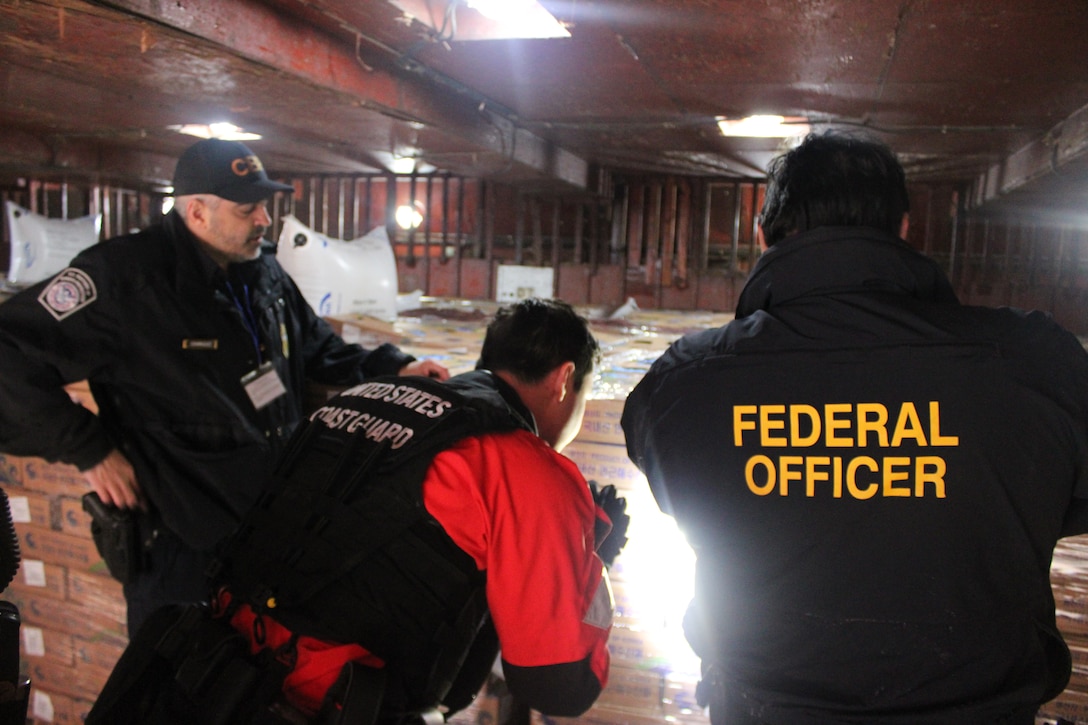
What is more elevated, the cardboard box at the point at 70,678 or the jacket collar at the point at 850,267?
the jacket collar at the point at 850,267

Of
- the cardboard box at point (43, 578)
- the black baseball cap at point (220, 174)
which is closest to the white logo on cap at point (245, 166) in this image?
the black baseball cap at point (220, 174)

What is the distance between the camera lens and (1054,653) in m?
1.14

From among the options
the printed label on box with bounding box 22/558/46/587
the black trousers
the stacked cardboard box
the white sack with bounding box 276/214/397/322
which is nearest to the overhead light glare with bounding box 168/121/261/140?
the white sack with bounding box 276/214/397/322

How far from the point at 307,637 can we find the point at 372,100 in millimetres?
1756

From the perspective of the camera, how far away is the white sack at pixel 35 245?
4.96 meters

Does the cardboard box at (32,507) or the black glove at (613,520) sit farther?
the cardboard box at (32,507)

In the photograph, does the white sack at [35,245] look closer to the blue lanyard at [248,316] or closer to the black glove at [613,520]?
the blue lanyard at [248,316]

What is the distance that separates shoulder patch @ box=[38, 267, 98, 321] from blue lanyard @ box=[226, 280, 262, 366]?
0.33 metres

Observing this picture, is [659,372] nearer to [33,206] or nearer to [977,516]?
[977,516]

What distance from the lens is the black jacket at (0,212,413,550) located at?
1846 millimetres

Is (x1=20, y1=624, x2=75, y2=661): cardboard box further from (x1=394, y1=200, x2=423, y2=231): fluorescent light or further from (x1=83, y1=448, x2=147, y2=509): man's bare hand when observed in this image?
(x1=394, y1=200, x2=423, y2=231): fluorescent light

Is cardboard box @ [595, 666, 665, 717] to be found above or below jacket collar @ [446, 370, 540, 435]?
Result: below

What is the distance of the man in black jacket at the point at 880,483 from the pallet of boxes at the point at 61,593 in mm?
2093

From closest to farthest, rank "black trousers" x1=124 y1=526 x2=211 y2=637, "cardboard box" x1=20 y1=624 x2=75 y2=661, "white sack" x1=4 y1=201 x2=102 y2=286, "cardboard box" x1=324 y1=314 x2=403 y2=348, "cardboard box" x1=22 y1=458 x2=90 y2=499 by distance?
"black trousers" x1=124 y1=526 x2=211 y2=637 → "cardboard box" x1=22 y1=458 x2=90 y2=499 → "cardboard box" x1=20 y1=624 x2=75 y2=661 → "cardboard box" x1=324 y1=314 x2=403 y2=348 → "white sack" x1=4 y1=201 x2=102 y2=286
